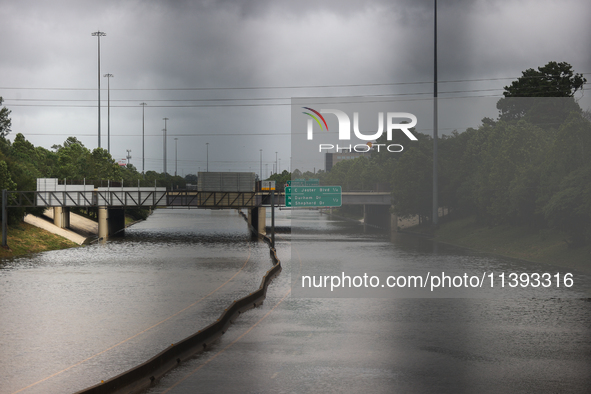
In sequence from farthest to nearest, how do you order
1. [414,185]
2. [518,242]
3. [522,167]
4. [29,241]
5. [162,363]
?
1. [414,185]
2. [522,167]
3. [518,242]
4. [29,241]
5. [162,363]

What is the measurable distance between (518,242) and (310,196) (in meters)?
28.5

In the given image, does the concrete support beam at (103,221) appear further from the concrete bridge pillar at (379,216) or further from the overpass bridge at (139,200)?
the concrete bridge pillar at (379,216)

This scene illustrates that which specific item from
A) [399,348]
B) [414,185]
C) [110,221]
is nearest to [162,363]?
[399,348]

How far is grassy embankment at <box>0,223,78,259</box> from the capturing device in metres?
62.8

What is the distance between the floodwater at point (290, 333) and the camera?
59.9 ft

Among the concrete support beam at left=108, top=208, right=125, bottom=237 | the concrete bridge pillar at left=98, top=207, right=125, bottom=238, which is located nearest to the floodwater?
the concrete bridge pillar at left=98, top=207, right=125, bottom=238

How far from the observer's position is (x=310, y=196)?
5647cm

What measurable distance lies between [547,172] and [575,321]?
40337mm

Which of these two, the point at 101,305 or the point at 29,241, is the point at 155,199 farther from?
the point at 101,305

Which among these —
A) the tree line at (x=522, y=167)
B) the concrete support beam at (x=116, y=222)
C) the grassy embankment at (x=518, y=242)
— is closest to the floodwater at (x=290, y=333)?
the grassy embankment at (x=518, y=242)

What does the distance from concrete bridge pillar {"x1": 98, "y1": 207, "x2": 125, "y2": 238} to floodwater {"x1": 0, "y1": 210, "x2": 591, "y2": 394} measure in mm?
33744

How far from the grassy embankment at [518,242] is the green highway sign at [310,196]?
22.5m

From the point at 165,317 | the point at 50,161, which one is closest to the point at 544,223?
the point at 165,317

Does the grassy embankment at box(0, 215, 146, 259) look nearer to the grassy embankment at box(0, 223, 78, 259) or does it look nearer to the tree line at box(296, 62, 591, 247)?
the grassy embankment at box(0, 223, 78, 259)
